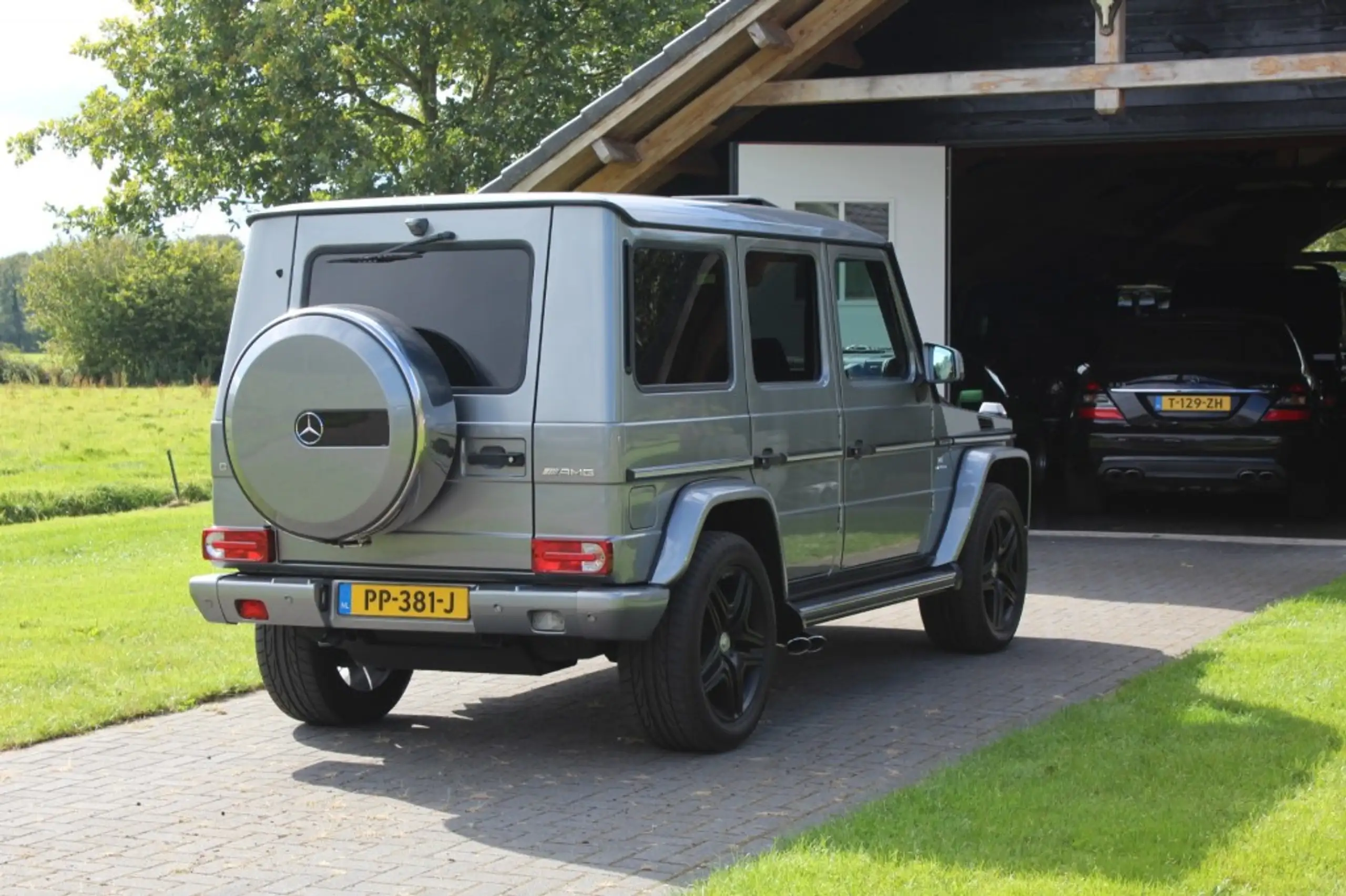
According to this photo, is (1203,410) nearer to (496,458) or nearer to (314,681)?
(314,681)

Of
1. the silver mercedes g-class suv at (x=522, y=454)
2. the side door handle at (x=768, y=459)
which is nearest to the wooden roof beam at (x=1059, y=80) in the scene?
the silver mercedes g-class suv at (x=522, y=454)

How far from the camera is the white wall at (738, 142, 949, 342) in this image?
15.2 m

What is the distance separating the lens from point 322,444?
6707 mm

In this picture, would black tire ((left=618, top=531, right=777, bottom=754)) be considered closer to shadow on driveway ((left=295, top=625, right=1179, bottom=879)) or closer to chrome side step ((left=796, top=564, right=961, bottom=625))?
shadow on driveway ((left=295, top=625, right=1179, bottom=879))

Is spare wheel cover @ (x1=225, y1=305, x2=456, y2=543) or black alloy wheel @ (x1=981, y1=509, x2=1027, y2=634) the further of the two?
black alloy wheel @ (x1=981, y1=509, x2=1027, y2=634)

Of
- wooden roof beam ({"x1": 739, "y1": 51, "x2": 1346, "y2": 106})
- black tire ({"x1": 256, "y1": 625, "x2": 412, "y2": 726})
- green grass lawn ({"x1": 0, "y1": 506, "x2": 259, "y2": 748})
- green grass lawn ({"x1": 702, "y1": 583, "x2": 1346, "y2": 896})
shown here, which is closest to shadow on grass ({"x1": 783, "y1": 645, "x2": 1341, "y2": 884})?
green grass lawn ({"x1": 702, "y1": 583, "x2": 1346, "y2": 896})

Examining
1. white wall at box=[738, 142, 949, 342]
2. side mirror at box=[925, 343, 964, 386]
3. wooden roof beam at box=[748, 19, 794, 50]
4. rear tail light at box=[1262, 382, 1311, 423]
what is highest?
wooden roof beam at box=[748, 19, 794, 50]

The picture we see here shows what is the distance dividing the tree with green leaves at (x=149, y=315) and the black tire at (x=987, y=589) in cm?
6627

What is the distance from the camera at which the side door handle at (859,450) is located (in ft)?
27.2

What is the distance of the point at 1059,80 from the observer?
1356 cm

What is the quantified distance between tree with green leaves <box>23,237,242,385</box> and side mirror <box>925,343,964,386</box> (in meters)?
66.7

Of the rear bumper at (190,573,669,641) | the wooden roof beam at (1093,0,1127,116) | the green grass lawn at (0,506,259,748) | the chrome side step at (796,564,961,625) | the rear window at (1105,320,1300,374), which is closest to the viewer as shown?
the rear bumper at (190,573,669,641)

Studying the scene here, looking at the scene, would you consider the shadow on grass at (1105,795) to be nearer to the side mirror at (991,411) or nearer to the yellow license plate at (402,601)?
the yellow license plate at (402,601)

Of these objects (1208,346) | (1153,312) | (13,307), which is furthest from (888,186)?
(13,307)
